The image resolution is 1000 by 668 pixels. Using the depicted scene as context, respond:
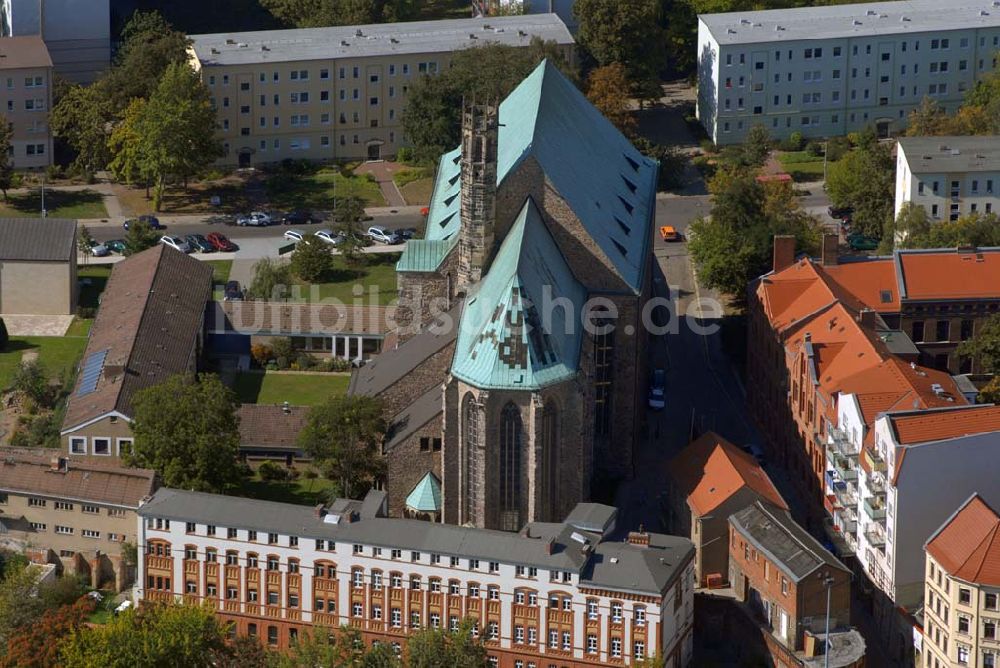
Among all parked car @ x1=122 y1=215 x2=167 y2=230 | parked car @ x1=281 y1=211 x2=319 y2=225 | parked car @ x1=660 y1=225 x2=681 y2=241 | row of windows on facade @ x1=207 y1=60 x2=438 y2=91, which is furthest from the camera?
row of windows on facade @ x1=207 y1=60 x2=438 y2=91

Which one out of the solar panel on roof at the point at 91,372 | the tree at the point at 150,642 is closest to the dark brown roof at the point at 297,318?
the solar panel on roof at the point at 91,372

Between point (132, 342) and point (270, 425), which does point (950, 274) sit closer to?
point (270, 425)

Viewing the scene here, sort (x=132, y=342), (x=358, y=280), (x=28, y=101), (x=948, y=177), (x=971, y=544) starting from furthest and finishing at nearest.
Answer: (x=28, y=101)
(x=948, y=177)
(x=358, y=280)
(x=132, y=342)
(x=971, y=544)

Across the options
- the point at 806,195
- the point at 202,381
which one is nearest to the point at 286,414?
the point at 202,381

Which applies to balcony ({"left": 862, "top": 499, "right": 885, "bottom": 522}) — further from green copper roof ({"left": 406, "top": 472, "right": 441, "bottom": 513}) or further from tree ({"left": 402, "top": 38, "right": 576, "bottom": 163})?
tree ({"left": 402, "top": 38, "right": 576, "bottom": 163})

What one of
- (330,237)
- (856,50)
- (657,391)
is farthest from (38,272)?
(856,50)

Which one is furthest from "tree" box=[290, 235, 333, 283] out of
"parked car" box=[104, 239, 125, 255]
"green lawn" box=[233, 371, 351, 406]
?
"green lawn" box=[233, 371, 351, 406]
